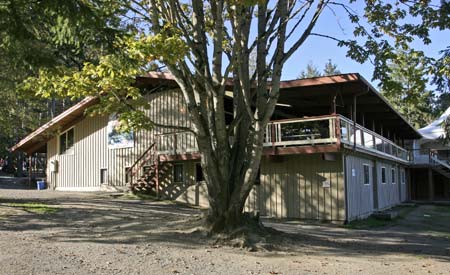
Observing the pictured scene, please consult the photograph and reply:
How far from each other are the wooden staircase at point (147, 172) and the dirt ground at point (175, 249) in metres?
6.67

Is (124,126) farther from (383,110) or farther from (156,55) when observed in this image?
(383,110)

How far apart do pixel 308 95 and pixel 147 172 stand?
9.05 meters

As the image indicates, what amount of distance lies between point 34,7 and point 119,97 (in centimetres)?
637

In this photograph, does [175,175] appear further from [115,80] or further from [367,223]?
[115,80]

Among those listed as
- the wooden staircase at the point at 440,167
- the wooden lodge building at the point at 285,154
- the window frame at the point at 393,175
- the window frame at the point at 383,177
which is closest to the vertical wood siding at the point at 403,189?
the wooden lodge building at the point at 285,154

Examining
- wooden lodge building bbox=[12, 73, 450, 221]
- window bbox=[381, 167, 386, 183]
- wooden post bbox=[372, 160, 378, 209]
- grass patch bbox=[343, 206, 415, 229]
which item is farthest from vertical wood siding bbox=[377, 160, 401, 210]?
grass patch bbox=[343, 206, 415, 229]

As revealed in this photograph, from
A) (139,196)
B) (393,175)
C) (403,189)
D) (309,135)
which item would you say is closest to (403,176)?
(403,189)

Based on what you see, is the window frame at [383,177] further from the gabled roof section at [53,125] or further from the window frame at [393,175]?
the gabled roof section at [53,125]

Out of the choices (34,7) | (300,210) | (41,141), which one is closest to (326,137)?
(300,210)

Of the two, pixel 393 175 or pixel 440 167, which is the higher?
pixel 440 167

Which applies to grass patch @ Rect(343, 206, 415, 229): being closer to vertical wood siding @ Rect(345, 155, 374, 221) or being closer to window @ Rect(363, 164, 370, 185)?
vertical wood siding @ Rect(345, 155, 374, 221)

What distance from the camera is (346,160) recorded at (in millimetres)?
18484

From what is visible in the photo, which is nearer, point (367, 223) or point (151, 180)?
point (367, 223)

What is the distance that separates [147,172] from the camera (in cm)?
2403
